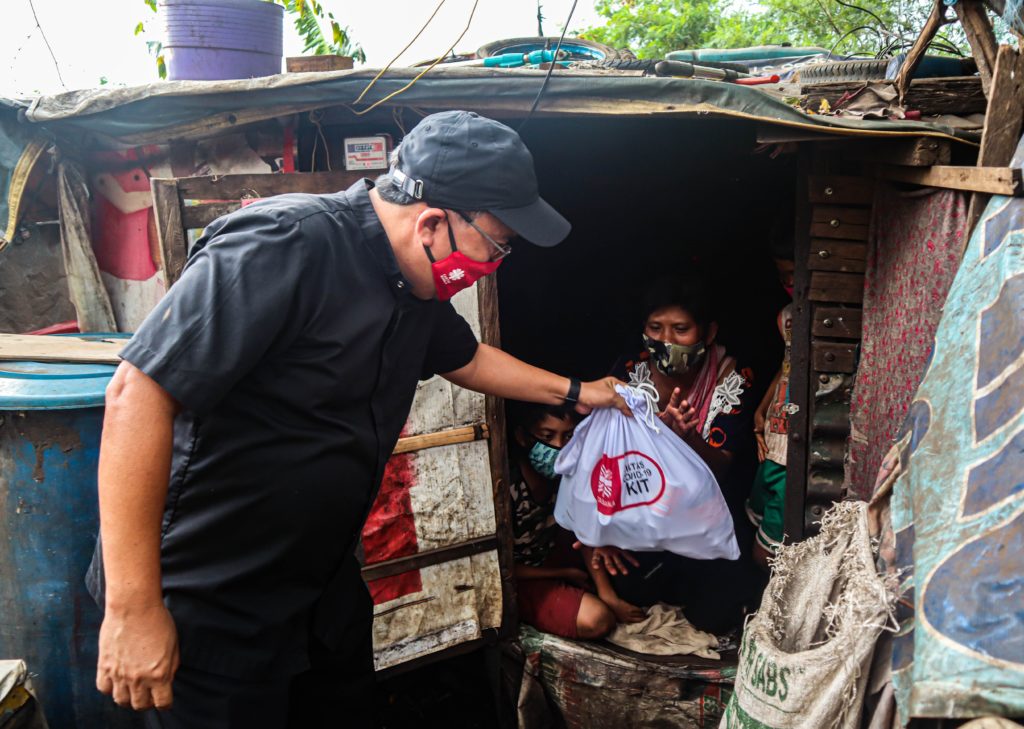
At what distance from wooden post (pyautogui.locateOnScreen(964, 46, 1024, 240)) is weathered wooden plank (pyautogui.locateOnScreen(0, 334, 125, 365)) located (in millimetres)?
2888

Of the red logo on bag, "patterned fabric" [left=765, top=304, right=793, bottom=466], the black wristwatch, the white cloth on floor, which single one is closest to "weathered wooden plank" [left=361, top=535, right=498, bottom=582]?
the red logo on bag

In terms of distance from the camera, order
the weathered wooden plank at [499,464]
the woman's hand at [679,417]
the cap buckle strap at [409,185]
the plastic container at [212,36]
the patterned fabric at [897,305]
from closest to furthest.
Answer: the cap buckle strap at [409,185] → the patterned fabric at [897,305] → the woman's hand at [679,417] → the weathered wooden plank at [499,464] → the plastic container at [212,36]

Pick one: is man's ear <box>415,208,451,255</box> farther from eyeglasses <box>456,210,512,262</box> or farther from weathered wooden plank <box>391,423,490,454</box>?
weathered wooden plank <box>391,423,490,454</box>

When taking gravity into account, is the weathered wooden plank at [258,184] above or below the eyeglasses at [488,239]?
above

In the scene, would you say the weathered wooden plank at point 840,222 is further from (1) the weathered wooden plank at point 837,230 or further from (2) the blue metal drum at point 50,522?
(2) the blue metal drum at point 50,522

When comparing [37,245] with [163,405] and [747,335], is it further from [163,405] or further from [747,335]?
[747,335]

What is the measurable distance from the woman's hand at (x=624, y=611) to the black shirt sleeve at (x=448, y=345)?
73.0 inches

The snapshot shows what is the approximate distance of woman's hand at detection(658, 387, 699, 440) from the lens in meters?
3.23

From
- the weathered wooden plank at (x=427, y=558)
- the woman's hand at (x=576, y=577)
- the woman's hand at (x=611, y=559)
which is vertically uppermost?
the weathered wooden plank at (x=427, y=558)

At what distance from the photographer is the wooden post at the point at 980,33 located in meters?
2.49

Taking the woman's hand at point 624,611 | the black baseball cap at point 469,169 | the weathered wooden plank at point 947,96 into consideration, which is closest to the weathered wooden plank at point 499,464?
the woman's hand at point 624,611

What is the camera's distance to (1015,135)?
2264mm

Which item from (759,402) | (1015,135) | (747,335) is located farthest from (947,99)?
(747,335)

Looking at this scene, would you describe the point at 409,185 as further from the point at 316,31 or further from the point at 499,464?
the point at 316,31
